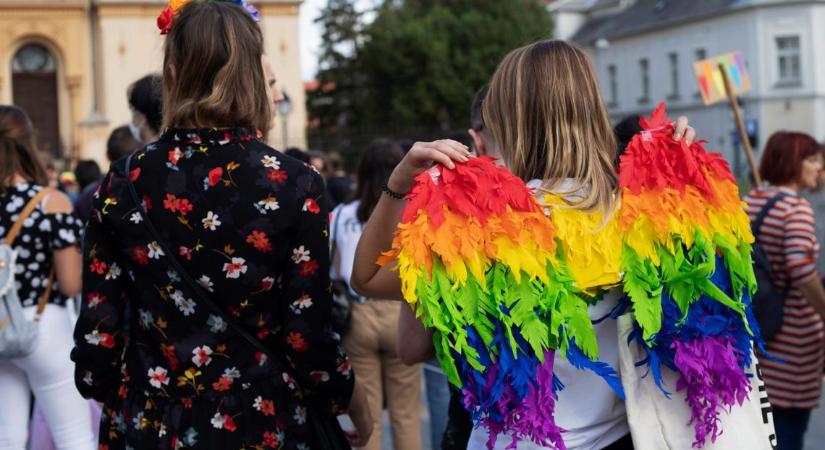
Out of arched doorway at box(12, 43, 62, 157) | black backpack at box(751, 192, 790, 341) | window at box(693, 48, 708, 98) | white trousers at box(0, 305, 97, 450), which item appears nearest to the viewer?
white trousers at box(0, 305, 97, 450)

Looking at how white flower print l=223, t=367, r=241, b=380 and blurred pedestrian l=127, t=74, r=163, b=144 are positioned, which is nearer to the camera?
white flower print l=223, t=367, r=241, b=380

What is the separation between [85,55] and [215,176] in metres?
31.7

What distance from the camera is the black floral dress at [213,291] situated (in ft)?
9.00

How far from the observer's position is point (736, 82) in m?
8.48

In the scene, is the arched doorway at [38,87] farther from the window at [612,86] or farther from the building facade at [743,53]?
the window at [612,86]

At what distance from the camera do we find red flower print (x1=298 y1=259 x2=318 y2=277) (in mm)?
2783

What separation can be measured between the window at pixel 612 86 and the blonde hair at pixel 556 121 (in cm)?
5094

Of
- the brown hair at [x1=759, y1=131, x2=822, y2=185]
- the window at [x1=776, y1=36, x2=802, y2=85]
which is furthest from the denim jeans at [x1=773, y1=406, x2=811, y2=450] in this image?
the window at [x1=776, y1=36, x2=802, y2=85]

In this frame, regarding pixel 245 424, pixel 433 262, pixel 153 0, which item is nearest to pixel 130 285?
pixel 245 424

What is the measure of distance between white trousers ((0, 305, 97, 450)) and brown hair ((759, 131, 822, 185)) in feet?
10.5

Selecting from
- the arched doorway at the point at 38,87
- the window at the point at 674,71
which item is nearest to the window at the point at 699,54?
the window at the point at 674,71

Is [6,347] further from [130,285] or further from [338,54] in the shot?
[338,54]

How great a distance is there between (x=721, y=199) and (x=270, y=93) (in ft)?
3.93

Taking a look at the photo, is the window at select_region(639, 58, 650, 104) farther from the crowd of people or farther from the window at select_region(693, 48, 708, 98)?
the crowd of people
